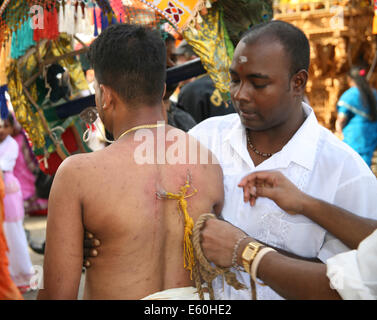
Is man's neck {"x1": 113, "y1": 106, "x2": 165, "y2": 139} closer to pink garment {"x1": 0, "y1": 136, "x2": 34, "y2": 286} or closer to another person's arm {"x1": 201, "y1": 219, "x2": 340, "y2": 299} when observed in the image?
another person's arm {"x1": 201, "y1": 219, "x2": 340, "y2": 299}

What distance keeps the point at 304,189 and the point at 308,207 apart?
158mm

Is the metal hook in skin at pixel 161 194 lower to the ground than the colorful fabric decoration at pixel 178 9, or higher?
lower

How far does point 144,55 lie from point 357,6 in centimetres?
719

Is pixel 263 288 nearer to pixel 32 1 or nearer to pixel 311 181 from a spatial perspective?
pixel 311 181

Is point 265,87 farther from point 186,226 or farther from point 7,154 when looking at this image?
point 7,154

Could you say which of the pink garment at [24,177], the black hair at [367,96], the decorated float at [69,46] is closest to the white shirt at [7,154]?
the decorated float at [69,46]

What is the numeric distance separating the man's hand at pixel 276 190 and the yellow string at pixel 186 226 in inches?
8.8

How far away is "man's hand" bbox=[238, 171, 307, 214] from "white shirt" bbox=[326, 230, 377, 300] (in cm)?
43

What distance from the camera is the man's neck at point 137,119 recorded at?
69.0 inches

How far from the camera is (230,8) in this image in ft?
10.5

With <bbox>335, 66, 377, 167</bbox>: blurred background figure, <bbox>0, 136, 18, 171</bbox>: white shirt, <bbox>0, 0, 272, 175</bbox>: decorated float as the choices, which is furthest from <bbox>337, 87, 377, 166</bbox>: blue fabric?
<bbox>0, 136, 18, 171</bbox>: white shirt

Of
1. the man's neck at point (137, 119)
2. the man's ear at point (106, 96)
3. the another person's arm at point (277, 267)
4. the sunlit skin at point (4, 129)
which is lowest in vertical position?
the sunlit skin at point (4, 129)

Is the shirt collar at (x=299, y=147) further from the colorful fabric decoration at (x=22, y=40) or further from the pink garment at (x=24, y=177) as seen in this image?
the pink garment at (x=24, y=177)

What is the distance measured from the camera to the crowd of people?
5.31 ft
